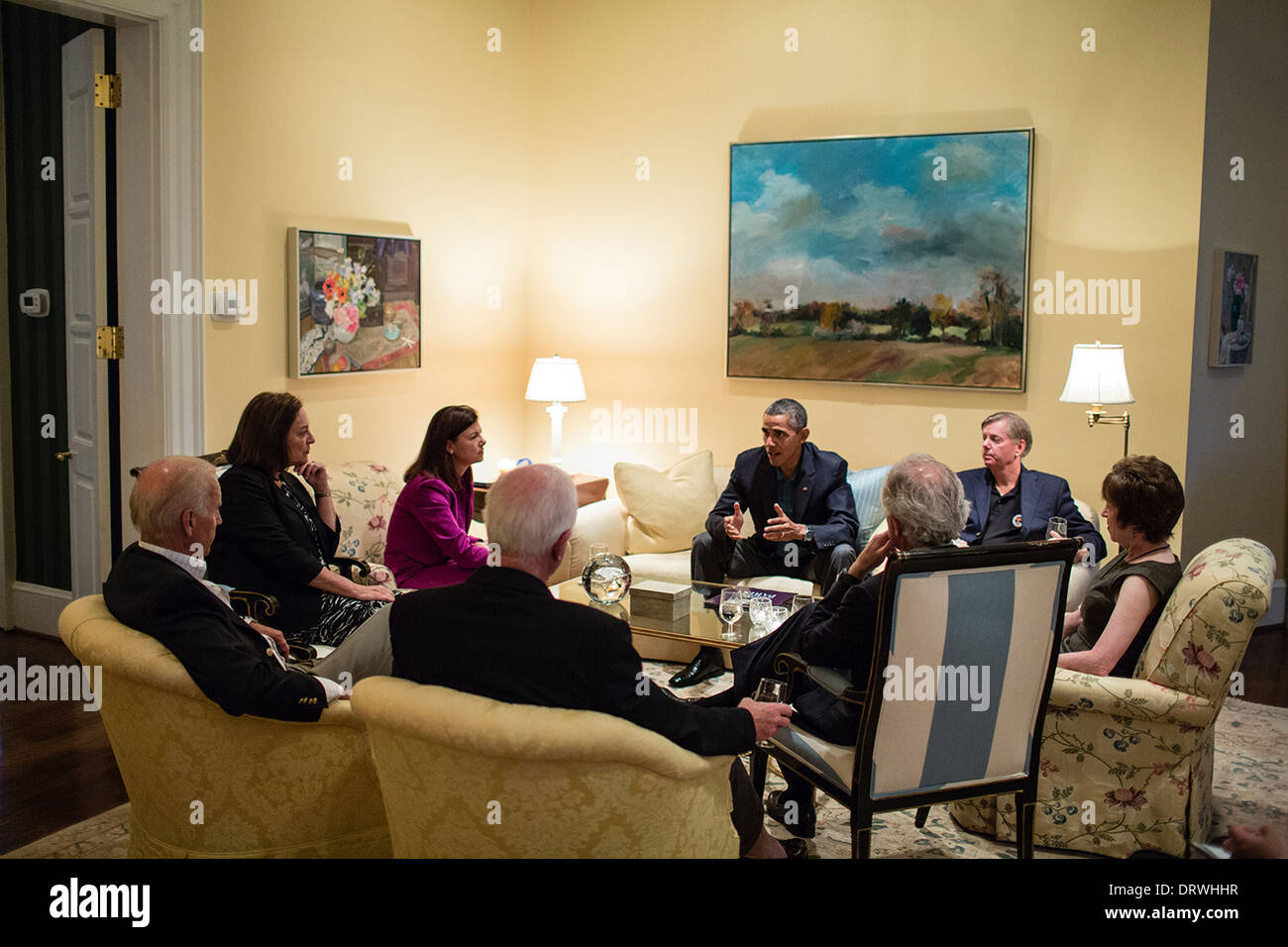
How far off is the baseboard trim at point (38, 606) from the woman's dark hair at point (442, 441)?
1907 millimetres

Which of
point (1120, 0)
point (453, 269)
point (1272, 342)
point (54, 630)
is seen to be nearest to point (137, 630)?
point (54, 630)

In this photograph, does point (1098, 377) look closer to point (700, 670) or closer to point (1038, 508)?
point (1038, 508)

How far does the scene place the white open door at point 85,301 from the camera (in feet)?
15.2

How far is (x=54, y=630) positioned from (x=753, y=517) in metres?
3.30

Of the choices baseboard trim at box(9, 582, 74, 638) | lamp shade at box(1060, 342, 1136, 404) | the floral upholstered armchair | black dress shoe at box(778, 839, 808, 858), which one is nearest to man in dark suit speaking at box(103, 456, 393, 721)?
black dress shoe at box(778, 839, 808, 858)

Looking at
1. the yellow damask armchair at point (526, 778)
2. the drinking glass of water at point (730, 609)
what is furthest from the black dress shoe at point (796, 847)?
the yellow damask armchair at point (526, 778)

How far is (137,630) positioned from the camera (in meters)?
2.63

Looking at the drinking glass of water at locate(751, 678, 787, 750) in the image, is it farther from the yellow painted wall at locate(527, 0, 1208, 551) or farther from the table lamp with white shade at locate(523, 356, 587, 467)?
the table lamp with white shade at locate(523, 356, 587, 467)

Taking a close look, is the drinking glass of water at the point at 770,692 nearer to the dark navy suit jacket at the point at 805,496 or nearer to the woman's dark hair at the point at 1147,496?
the woman's dark hair at the point at 1147,496

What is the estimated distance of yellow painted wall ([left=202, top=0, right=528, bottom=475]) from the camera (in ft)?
16.1

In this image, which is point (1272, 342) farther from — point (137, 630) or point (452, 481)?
point (137, 630)

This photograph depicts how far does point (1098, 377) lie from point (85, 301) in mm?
4424
